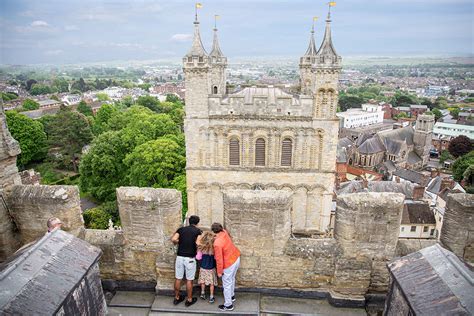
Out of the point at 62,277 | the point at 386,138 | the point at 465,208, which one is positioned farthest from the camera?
the point at 386,138

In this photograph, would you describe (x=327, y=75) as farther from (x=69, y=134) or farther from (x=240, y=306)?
(x=69, y=134)

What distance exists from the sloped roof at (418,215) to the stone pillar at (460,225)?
25.8 metres

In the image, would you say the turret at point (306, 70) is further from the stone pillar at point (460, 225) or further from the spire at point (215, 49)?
the stone pillar at point (460, 225)

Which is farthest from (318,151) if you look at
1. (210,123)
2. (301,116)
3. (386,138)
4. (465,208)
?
(386,138)

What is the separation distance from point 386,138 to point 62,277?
60.9m

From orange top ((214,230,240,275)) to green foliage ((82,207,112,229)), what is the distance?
21008mm

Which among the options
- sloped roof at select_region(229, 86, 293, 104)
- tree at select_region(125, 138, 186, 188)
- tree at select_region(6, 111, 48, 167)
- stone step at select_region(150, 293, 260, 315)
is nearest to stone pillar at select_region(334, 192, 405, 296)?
stone step at select_region(150, 293, 260, 315)

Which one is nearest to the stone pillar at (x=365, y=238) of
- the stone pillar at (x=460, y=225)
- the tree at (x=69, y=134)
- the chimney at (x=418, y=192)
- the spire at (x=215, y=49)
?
the stone pillar at (x=460, y=225)

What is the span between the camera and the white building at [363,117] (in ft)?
276

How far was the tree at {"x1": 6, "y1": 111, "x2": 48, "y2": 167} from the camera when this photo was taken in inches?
1673

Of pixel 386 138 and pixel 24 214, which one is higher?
pixel 24 214

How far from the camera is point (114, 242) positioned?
20.2 feet

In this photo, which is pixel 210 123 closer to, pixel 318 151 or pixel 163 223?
pixel 318 151

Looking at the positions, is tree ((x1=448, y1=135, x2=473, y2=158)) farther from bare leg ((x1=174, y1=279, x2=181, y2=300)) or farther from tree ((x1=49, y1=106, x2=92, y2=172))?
bare leg ((x1=174, y1=279, x2=181, y2=300))
